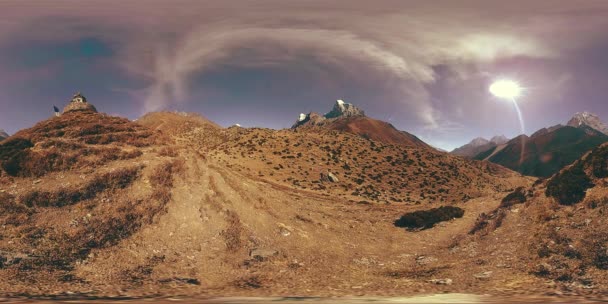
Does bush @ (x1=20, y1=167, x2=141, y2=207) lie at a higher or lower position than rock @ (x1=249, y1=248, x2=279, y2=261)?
higher

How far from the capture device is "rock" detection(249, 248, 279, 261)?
20.3 metres

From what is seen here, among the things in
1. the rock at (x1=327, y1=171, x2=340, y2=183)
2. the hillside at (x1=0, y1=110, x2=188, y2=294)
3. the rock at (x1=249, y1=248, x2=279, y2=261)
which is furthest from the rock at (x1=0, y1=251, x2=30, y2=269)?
the rock at (x1=327, y1=171, x2=340, y2=183)

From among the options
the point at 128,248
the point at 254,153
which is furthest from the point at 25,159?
the point at 254,153

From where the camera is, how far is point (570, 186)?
85.1ft

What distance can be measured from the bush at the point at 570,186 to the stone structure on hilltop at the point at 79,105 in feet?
168

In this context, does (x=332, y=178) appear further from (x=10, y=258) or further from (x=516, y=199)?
(x=10, y=258)

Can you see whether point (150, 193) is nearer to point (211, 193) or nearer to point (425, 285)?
point (211, 193)

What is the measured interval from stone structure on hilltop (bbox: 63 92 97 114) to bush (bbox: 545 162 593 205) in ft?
168

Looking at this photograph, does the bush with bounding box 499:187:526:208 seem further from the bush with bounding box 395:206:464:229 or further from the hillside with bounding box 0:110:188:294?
the hillside with bounding box 0:110:188:294

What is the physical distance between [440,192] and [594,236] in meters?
51.5

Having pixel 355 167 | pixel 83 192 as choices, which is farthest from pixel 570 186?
pixel 355 167

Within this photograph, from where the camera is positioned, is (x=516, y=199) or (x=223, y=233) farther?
(x=516, y=199)

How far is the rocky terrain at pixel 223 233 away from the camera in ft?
52.5

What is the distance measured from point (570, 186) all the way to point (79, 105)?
54758 millimetres
